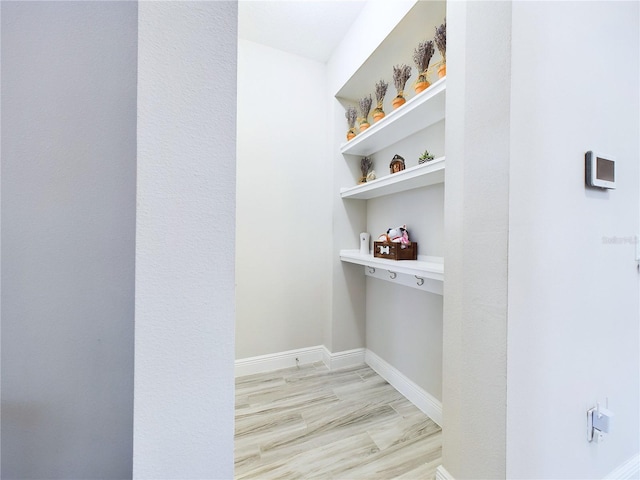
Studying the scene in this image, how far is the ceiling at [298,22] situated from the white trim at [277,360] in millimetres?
2449

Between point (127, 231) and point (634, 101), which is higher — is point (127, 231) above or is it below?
below

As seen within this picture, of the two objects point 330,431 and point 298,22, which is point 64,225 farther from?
point 298,22

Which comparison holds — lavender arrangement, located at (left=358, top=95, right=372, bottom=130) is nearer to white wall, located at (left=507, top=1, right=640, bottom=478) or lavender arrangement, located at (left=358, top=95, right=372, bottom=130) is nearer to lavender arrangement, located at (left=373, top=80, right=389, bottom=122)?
lavender arrangement, located at (left=373, top=80, right=389, bottom=122)

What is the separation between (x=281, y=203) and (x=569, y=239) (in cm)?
175

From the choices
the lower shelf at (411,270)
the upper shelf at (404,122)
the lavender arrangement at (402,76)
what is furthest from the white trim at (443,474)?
the lavender arrangement at (402,76)

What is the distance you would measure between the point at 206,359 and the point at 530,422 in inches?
42.8

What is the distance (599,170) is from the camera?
1021 millimetres

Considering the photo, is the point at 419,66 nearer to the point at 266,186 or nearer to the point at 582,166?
the point at 582,166

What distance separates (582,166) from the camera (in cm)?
100

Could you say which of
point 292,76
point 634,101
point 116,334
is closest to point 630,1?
point 634,101

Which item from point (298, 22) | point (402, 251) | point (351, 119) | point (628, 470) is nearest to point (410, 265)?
point (402, 251)

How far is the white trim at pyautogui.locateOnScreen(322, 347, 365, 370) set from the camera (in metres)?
2.21

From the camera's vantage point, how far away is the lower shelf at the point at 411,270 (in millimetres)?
1366

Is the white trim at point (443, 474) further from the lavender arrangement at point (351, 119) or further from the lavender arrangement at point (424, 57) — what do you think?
the lavender arrangement at point (351, 119)
